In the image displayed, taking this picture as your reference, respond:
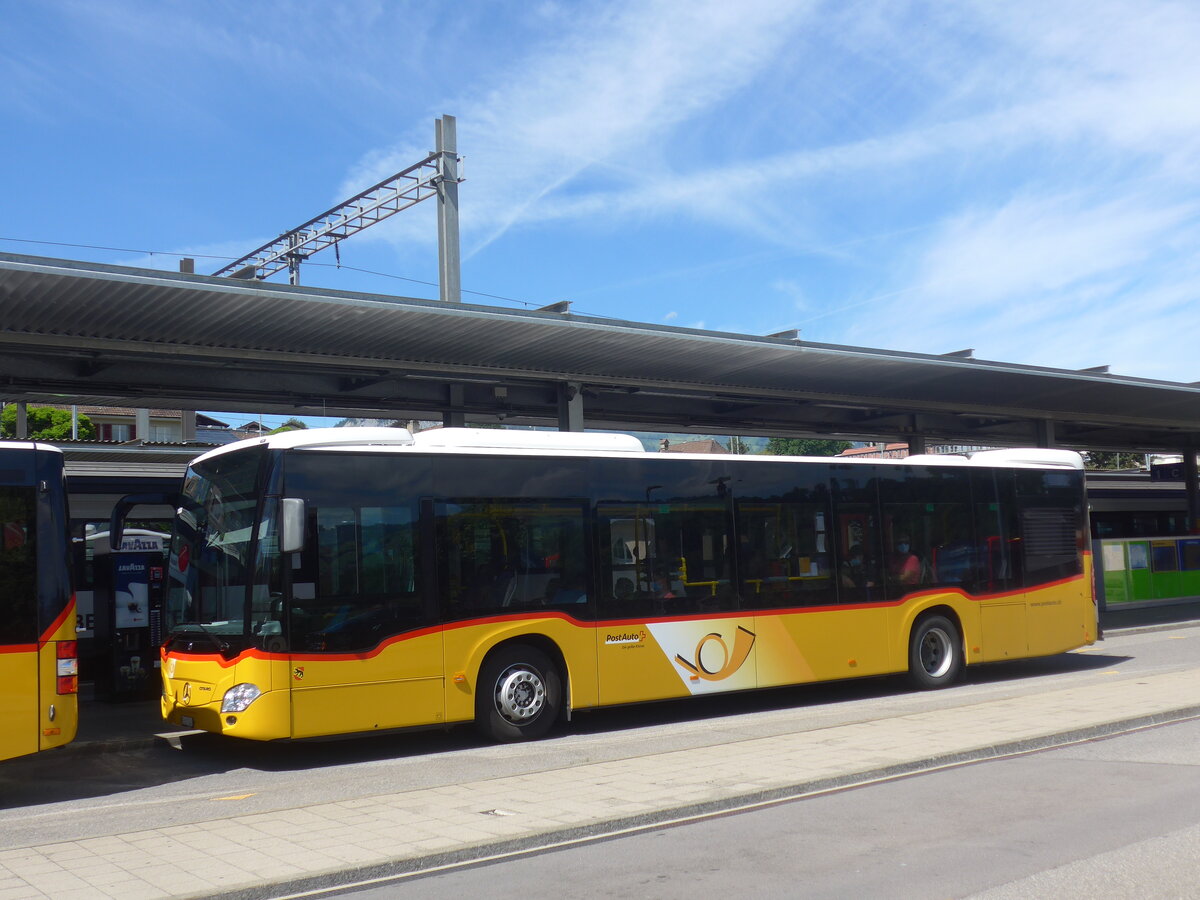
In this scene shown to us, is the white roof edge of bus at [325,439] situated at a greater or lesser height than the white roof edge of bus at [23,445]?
greater

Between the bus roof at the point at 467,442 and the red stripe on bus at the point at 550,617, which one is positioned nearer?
the red stripe on bus at the point at 550,617

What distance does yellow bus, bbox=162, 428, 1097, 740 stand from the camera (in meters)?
10.0

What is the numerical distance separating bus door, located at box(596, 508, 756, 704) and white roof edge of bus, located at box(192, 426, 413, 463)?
240 cm

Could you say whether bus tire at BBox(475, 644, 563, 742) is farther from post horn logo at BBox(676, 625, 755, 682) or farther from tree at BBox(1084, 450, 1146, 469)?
tree at BBox(1084, 450, 1146, 469)

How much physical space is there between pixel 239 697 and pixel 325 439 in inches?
92.7

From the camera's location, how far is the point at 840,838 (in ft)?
22.2

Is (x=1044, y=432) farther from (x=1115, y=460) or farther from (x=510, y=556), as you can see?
(x=1115, y=460)

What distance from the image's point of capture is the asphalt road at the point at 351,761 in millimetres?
8453

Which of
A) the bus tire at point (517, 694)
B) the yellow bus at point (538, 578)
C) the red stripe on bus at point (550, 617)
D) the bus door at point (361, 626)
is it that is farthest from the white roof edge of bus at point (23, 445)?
the bus tire at point (517, 694)

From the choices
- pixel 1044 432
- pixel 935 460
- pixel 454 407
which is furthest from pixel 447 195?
pixel 1044 432

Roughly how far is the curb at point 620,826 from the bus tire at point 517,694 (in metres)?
3.73

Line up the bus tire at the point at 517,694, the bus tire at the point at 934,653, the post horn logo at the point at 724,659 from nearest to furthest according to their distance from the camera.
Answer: the bus tire at the point at 517,694
the post horn logo at the point at 724,659
the bus tire at the point at 934,653

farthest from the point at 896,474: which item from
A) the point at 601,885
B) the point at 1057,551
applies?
the point at 601,885

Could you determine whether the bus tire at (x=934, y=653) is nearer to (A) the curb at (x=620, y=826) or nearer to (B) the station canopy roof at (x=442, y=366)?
(A) the curb at (x=620, y=826)
